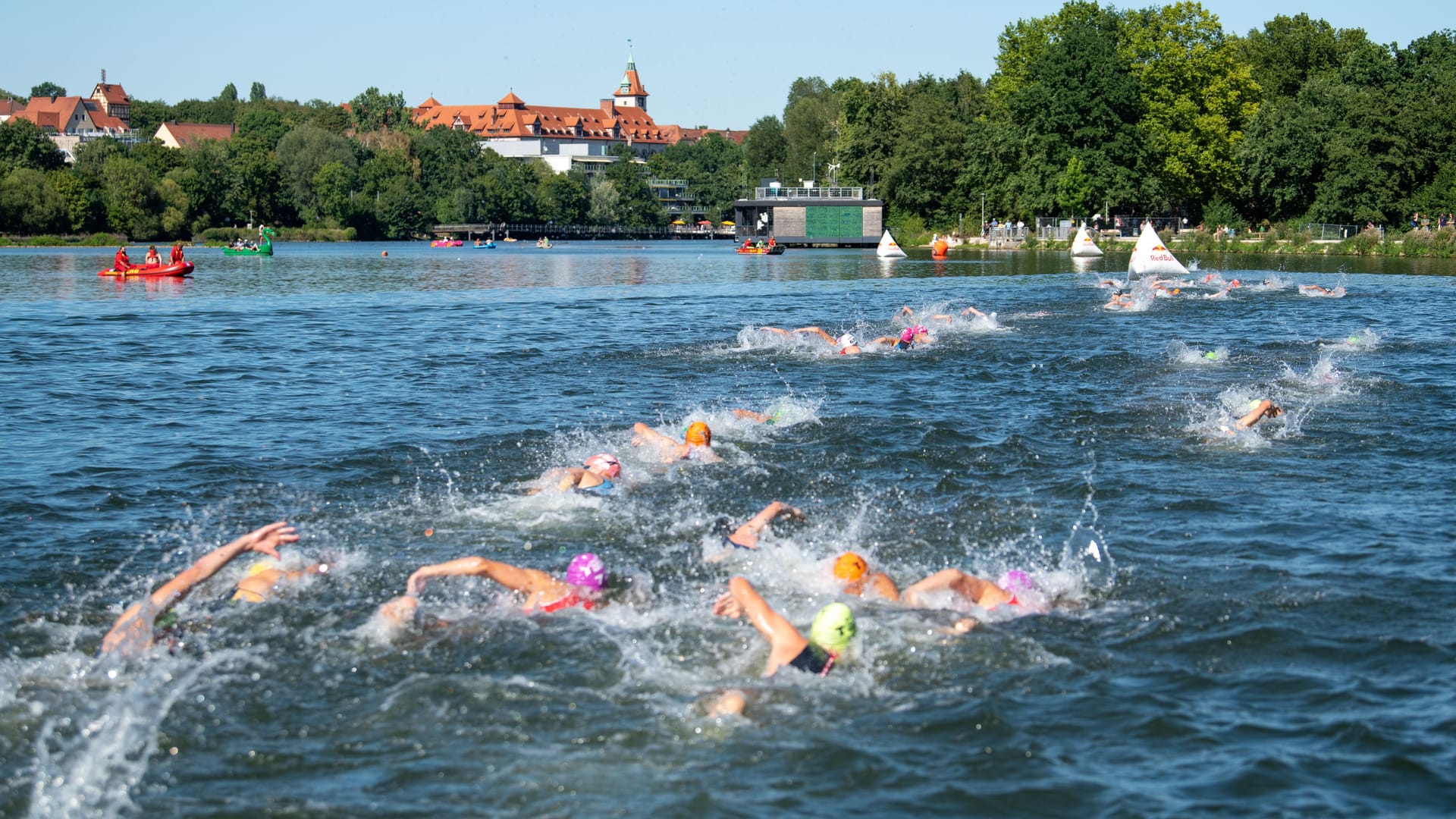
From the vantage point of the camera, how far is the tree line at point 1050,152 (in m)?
71.8

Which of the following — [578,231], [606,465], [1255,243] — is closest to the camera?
[606,465]

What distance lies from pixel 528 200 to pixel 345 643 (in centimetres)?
14183

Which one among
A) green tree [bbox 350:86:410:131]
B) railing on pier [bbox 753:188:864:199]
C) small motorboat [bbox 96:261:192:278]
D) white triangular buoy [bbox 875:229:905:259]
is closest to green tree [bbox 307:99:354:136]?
green tree [bbox 350:86:410:131]

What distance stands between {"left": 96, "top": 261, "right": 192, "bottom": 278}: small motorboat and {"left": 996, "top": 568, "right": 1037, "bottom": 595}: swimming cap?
161 ft

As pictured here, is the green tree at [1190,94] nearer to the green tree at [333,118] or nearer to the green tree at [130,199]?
the green tree at [130,199]

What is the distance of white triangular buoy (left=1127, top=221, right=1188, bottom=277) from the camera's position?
4691 cm

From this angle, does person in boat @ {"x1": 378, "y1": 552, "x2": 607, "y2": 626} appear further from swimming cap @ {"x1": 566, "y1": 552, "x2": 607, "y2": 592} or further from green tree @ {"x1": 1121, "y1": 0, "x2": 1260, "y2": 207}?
green tree @ {"x1": 1121, "y1": 0, "x2": 1260, "y2": 207}

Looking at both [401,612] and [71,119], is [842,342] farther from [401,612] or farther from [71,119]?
[71,119]

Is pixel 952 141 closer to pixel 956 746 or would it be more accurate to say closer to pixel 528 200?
pixel 528 200

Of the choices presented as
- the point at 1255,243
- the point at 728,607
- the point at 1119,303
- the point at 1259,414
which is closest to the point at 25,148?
the point at 1255,243

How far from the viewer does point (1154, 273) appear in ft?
155

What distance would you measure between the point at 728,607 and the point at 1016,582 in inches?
96.5

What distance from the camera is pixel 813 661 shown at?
8516 mm

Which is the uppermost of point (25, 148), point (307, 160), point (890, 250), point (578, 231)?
point (307, 160)
